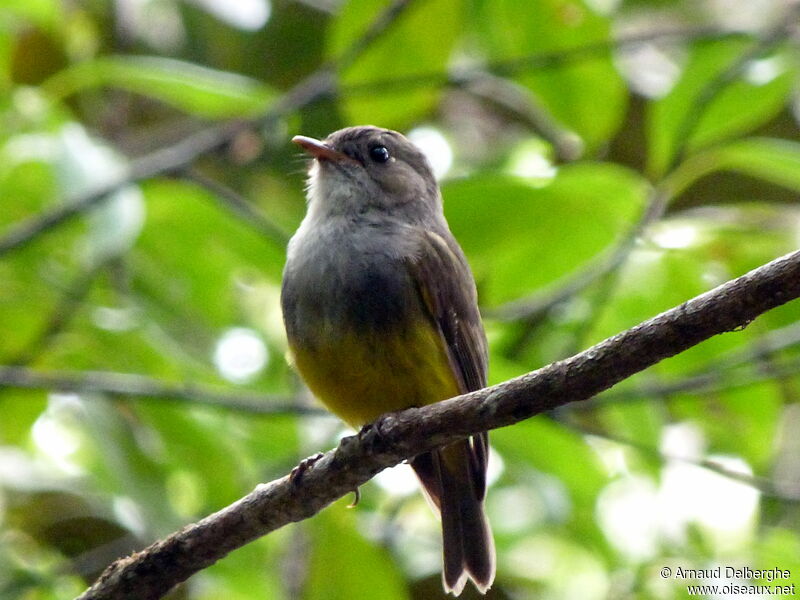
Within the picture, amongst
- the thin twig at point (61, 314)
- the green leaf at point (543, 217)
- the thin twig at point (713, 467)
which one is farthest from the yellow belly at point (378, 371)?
the thin twig at point (61, 314)

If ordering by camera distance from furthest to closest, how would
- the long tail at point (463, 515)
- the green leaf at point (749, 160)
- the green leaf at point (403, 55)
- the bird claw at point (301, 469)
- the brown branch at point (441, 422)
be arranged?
1. the green leaf at point (403, 55)
2. the long tail at point (463, 515)
3. the green leaf at point (749, 160)
4. the bird claw at point (301, 469)
5. the brown branch at point (441, 422)

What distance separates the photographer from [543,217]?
4281 mm

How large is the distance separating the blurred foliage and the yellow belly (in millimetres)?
447

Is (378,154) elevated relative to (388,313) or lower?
elevated

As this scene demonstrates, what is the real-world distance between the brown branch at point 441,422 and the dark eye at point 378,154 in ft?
5.45

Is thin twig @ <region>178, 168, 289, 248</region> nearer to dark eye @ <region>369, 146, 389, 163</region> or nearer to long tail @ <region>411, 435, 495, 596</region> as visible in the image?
dark eye @ <region>369, 146, 389, 163</region>

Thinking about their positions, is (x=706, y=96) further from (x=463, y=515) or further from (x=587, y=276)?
(x=463, y=515)

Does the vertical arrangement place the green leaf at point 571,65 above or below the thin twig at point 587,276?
above

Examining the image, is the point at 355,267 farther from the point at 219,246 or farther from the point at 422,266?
the point at 219,246

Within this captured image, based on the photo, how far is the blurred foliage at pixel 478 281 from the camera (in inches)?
168

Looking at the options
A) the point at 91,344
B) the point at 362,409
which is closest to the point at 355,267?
the point at 362,409

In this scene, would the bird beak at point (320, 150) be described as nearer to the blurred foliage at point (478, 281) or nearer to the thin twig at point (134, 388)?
the blurred foliage at point (478, 281)

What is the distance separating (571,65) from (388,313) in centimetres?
146

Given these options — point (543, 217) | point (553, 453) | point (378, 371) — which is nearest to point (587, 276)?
point (543, 217)
